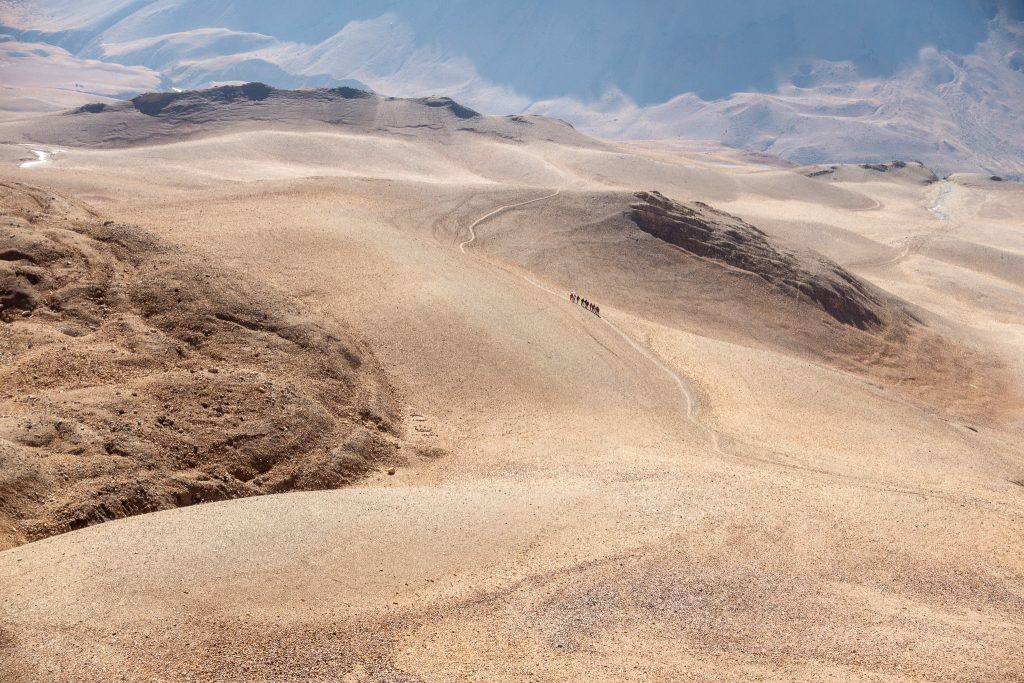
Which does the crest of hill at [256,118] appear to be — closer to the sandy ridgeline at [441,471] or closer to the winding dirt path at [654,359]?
the sandy ridgeline at [441,471]

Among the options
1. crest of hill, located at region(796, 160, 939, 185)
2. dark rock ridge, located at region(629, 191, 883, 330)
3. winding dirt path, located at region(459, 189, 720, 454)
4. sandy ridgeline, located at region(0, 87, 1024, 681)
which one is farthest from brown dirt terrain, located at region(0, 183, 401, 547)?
crest of hill, located at region(796, 160, 939, 185)

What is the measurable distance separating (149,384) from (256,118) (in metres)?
65.8

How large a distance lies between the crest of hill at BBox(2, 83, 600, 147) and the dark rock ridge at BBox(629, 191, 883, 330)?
42.8 meters

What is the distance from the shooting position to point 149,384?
13.9 meters

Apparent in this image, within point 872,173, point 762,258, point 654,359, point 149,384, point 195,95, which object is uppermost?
point 872,173

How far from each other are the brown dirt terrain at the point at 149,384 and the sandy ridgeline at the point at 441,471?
0.18 feet

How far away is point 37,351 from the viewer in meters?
13.9

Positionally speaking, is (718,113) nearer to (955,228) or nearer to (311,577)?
(955,228)

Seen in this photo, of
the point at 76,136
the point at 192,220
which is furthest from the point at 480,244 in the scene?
the point at 76,136

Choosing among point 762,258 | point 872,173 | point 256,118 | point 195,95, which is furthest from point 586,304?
point 872,173

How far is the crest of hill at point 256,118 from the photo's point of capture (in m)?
67.5

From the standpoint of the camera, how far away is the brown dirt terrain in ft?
39.1

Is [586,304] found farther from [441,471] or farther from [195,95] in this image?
[195,95]

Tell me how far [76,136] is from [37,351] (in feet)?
200
